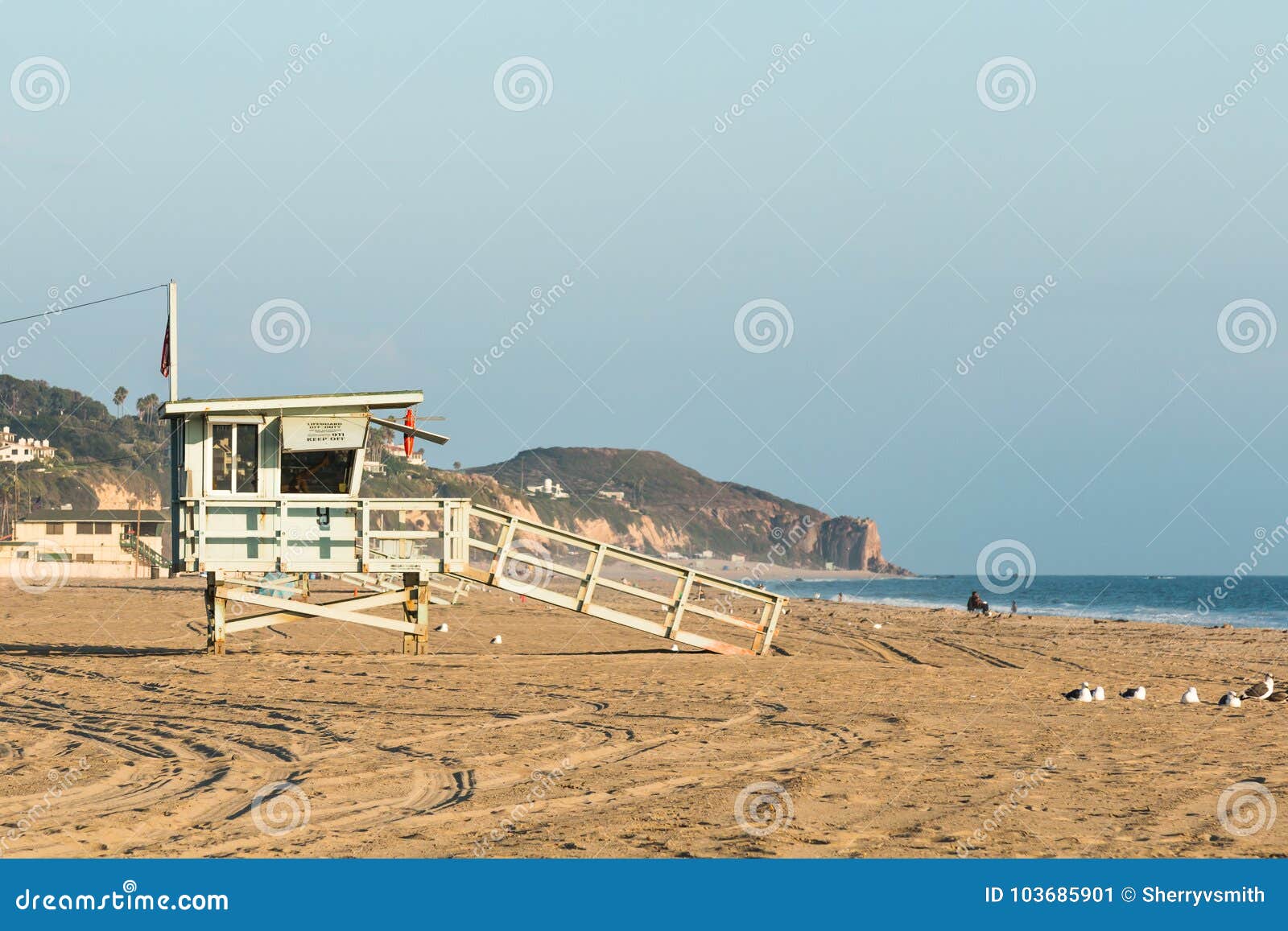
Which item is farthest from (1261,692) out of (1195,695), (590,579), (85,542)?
(85,542)

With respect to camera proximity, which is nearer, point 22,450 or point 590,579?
point 590,579

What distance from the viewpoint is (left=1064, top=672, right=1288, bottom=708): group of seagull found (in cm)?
1478

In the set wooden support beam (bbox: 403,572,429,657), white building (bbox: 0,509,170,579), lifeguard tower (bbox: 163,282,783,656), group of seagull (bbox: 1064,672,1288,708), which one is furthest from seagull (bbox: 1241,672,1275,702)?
white building (bbox: 0,509,170,579)

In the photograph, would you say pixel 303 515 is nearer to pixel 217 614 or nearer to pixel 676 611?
pixel 217 614

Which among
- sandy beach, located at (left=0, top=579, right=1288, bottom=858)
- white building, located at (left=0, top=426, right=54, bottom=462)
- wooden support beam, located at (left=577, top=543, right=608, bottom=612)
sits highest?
white building, located at (left=0, top=426, right=54, bottom=462)

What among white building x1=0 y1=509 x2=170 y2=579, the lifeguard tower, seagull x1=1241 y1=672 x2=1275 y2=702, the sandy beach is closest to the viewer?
the sandy beach

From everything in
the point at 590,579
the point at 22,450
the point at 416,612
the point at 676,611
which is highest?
the point at 22,450

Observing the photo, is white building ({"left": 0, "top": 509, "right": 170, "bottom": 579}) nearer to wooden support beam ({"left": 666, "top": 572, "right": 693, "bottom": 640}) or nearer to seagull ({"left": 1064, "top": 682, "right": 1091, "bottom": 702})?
wooden support beam ({"left": 666, "top": 572, "right": 693, "bottom": 640})

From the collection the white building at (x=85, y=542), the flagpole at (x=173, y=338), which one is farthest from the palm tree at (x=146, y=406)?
the flagpole at (x=173, y=338)

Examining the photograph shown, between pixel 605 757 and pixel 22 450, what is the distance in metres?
144

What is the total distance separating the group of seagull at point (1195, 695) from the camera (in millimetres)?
14777

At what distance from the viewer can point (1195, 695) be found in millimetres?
15281

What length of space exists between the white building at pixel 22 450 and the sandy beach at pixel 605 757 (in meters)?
124

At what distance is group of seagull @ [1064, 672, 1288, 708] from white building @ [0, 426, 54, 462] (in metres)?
133
